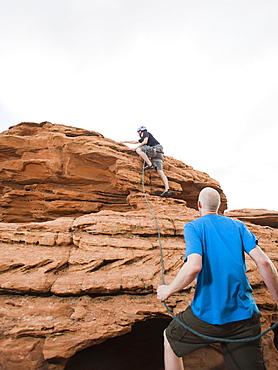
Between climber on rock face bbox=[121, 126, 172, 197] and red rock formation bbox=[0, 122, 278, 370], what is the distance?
0.49 meters

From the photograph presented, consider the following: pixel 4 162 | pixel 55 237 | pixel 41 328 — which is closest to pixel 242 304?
pixel 41 328

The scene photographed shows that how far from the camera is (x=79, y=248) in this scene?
21.9 ft

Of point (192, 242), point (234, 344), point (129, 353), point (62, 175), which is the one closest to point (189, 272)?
point (192, 242)

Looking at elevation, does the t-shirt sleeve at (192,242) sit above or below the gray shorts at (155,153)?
below

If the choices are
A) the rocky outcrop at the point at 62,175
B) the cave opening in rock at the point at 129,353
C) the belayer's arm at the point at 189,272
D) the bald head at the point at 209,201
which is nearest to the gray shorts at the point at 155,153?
the rocky outcrop at the point at 62,175

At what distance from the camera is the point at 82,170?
35.5 feet

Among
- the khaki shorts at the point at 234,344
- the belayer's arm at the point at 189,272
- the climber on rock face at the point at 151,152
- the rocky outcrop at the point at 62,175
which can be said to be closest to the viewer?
the belayer's arm at the point at 189,272

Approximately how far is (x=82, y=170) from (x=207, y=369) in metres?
9.28

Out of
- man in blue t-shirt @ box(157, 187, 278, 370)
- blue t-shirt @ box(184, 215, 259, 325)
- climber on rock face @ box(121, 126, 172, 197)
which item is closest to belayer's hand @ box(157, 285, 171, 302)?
man in blue t-shirt @ box(157, 187, 278, 370)

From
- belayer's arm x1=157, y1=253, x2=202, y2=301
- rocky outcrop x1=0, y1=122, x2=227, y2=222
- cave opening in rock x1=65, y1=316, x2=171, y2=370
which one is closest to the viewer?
belayer's arm x1=157, y1=253, x2=202, y2=301

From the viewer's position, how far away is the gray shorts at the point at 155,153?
10367mm

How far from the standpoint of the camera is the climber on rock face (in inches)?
405

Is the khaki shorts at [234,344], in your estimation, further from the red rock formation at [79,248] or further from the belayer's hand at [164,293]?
the red rock formation at [79,248]

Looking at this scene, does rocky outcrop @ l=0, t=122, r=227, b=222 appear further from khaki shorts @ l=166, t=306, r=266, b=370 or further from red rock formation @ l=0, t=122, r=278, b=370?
khaki shorts @ l=166, t=306, r=266, b=370
